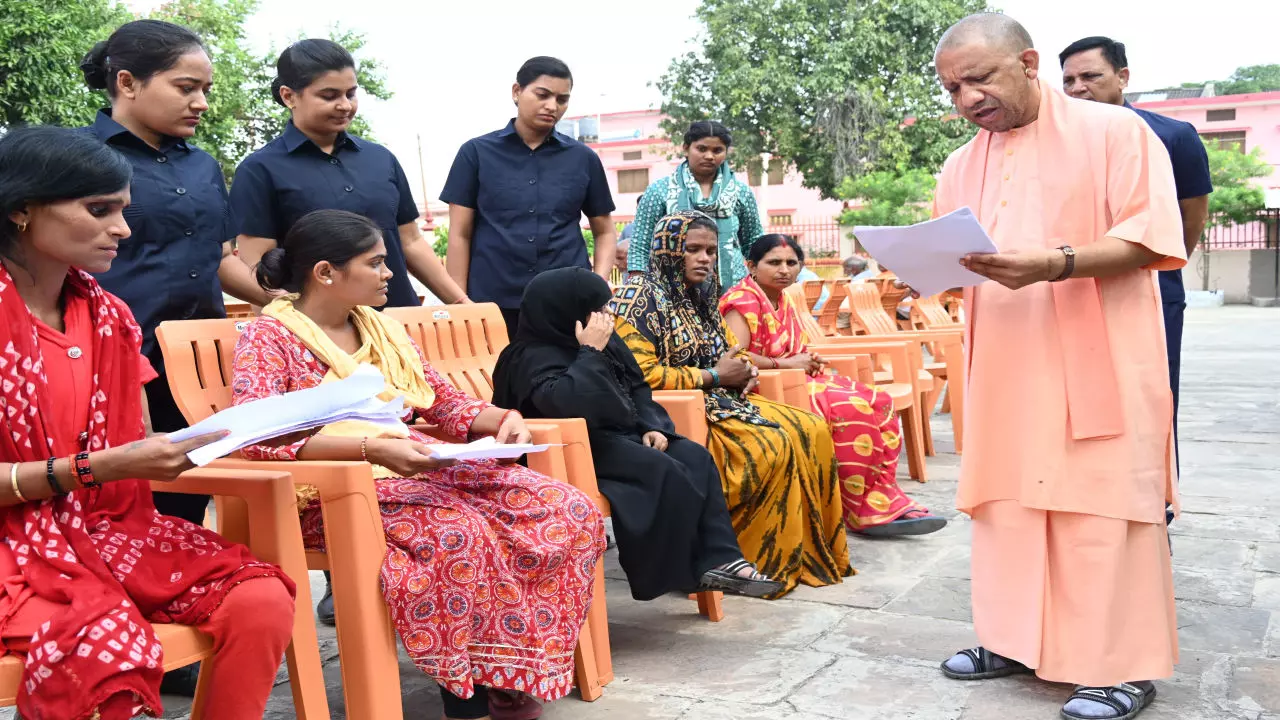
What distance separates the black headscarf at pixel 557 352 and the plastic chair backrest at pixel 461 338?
0.38m

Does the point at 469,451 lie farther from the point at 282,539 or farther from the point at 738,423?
the point at 738,423

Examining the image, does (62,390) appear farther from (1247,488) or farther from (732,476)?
(1247,488)

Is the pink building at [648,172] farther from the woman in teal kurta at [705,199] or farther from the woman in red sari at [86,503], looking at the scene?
the woman in red sari at [86,503]

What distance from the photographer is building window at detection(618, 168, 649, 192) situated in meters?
43.6

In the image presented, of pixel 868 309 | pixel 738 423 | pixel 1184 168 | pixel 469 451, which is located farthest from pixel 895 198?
pixel 469 451

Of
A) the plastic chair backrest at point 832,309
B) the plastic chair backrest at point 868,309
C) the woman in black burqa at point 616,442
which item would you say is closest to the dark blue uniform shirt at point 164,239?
the woman in black burqa at point 616,442

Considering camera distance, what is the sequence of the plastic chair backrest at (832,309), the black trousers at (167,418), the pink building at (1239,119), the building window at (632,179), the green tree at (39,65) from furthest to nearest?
the building window at (632,179) < the pink building at (1239,119) < the green tree at (39,65) < the plastic chair backrest at (832,309) < the black trousers at (167,418)

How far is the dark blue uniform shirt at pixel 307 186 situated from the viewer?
3969 mm

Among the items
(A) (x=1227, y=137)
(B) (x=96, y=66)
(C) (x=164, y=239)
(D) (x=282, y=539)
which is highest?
(A) (x=1227, y=137)

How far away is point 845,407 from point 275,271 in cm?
273

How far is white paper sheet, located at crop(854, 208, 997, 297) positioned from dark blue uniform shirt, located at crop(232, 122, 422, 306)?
1.86 m

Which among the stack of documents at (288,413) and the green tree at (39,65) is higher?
the green tree at (39,65)

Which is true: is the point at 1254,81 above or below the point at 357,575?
above

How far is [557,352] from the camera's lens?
147 inches
